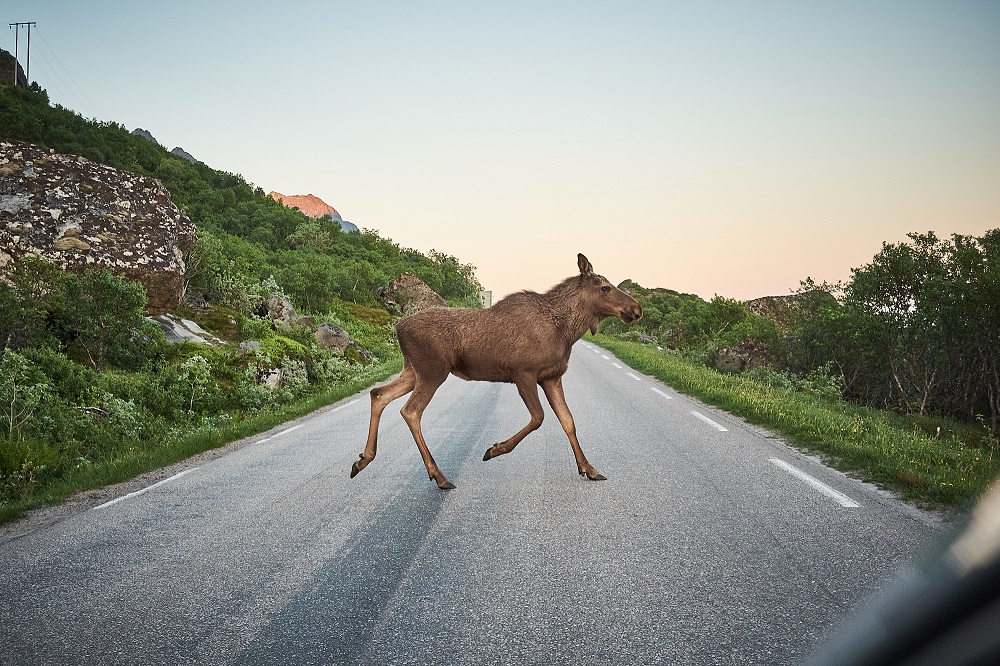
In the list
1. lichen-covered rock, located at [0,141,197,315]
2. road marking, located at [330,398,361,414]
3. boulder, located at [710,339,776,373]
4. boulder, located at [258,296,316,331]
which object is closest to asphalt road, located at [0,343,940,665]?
road marking, located at [330,398,361,414]

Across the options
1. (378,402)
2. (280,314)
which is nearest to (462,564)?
(378,402)

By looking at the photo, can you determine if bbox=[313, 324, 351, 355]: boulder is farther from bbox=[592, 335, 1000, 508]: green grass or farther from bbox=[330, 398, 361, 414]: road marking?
bbox=[592, 335, 1000, 508]: green grass

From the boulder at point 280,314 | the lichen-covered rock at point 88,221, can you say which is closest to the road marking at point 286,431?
the lichen-covered rock at point 88,221

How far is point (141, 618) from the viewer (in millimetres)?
3318

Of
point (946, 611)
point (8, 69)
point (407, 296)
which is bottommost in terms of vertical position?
point (946, 611)

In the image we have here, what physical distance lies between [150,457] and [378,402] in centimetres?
377

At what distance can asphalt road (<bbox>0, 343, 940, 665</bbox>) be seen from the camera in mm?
3002

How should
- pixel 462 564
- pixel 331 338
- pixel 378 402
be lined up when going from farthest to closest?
pixel 331 338 → pixel 378 402 → pixel 462 564

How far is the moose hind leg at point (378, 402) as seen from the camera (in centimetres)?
576

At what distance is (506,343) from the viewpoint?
228 inches

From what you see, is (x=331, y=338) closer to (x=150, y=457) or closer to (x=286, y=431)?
(x=286, y=431)

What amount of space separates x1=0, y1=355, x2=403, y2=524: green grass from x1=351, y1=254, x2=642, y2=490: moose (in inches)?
115

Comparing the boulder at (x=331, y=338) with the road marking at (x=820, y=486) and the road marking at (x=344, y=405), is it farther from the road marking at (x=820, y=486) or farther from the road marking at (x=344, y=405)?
the road marking at (x=820, y=486)

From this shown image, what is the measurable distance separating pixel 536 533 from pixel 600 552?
0.55 meters
